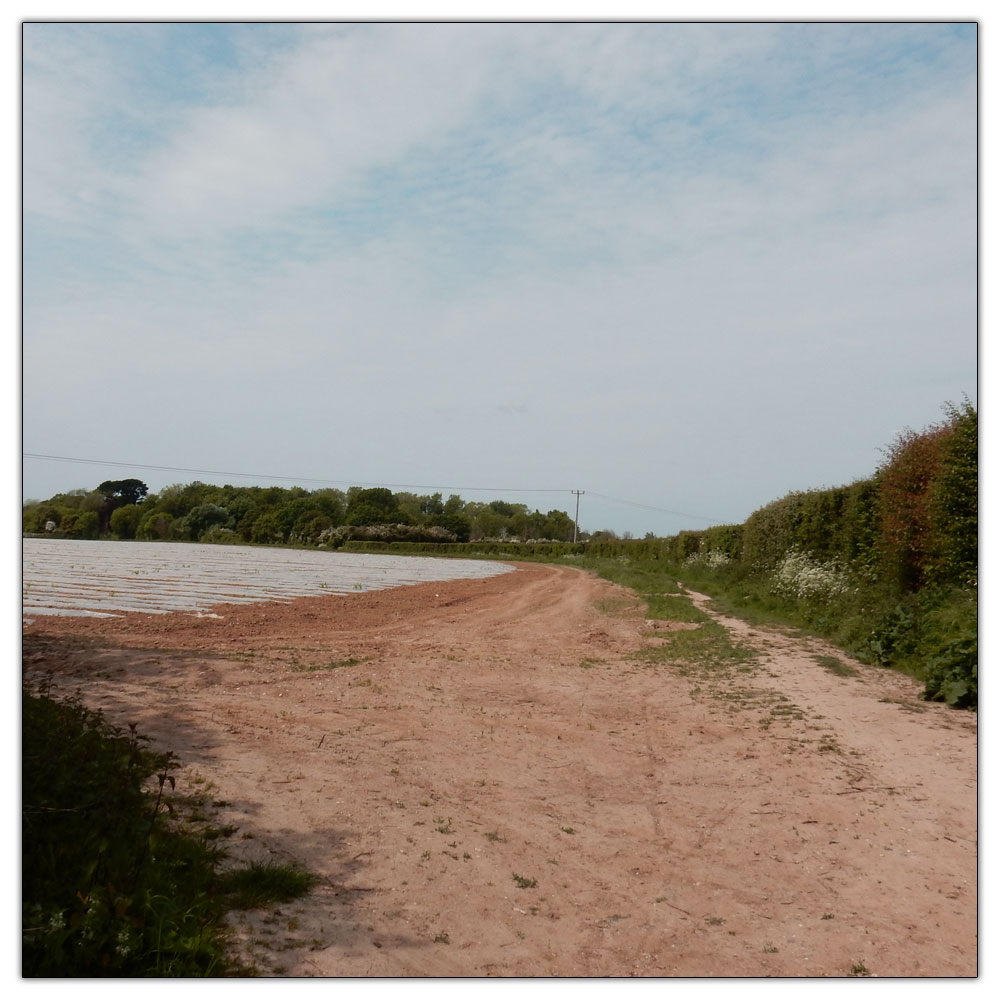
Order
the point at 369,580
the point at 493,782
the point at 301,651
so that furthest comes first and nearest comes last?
the point at 369,580 < the point at 301,651 < the point at 493,782

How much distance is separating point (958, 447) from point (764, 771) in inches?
259

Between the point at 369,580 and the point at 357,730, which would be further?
the point at 369,580

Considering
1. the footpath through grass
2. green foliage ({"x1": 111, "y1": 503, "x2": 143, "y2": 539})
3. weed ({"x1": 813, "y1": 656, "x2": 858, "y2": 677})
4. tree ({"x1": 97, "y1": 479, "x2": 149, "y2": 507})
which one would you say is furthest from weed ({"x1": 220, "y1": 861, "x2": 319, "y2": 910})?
green foliage ({"x1": 111, "y1": 503, "x2": 143, "y2": 539})

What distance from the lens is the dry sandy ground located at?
137 inches

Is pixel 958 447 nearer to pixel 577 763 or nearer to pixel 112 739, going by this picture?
pixel 577 763

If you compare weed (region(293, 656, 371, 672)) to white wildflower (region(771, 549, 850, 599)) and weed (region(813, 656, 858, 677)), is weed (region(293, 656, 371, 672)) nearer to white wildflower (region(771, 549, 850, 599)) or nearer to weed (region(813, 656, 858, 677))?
weed (region(813, 656, 858, 677))

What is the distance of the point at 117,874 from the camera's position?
10.5 feet

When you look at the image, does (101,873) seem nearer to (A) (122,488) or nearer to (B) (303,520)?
(A) (122,488)

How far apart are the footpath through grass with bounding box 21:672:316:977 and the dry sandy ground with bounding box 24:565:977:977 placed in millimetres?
219

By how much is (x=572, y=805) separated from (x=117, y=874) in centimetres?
310

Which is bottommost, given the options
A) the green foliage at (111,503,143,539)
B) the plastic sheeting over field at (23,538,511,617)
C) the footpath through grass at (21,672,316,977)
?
the plastic sheeting over field at (23,538,511,617)

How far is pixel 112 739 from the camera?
4.91 metres

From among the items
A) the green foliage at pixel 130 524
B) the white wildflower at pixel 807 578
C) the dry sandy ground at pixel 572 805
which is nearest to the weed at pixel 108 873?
the dry sandy ground at pixel 572 805

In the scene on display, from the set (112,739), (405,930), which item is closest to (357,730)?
(112,739)
